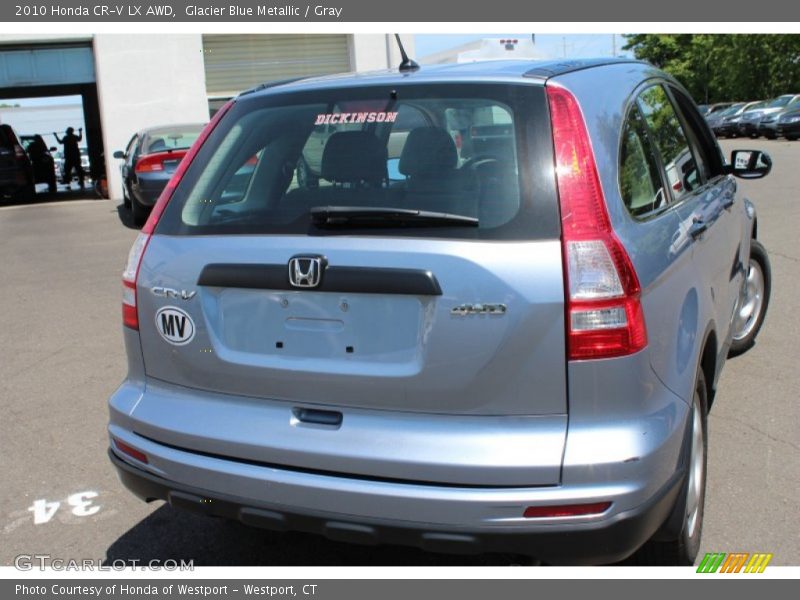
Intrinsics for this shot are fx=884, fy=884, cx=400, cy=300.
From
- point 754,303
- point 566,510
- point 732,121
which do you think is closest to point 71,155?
point 754,303

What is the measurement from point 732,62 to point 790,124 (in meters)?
21.5

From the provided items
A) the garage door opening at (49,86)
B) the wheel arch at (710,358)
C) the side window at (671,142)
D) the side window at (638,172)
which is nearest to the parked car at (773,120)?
the garage door opening at (49,86)

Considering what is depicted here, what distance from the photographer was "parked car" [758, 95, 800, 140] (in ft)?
101

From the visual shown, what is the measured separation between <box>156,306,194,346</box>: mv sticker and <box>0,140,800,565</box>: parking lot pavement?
1.03 metres

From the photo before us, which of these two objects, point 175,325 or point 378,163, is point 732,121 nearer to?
point 378,163

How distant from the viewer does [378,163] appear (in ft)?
9.61

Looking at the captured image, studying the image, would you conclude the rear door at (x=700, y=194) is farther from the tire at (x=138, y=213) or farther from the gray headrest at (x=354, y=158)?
the tire at (x=138, y=213)

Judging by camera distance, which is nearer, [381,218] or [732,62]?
[381,218]

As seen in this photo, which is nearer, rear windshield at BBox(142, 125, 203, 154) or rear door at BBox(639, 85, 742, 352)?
rear door at BBox(639, 85, 742, 352)

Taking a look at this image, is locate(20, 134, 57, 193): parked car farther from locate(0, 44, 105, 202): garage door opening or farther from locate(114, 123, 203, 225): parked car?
locate(114, 123, 203, 225): parked car

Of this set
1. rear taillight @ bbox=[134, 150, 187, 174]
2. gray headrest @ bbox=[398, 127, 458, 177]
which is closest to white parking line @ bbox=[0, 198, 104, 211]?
rear taillight @ bbox=[134, 150, 187, 174]

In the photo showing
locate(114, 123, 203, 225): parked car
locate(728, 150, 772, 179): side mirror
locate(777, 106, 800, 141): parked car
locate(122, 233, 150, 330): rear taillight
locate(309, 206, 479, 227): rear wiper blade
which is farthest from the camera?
locate(777, 106, 800, 141): parked car

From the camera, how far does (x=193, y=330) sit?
9.61 ft
